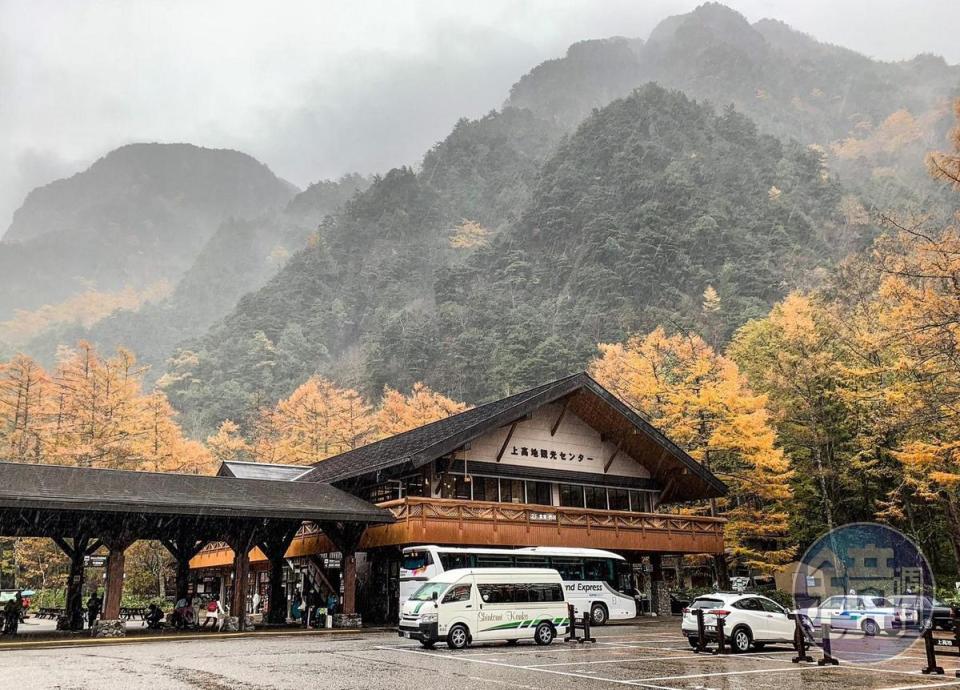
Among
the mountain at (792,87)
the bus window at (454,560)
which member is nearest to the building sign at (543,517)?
the bus window at (454,560)

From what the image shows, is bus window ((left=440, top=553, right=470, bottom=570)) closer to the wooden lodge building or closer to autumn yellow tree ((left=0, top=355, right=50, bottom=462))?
the wooden lodge building

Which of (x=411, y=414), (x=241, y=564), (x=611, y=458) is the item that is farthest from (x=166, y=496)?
(x=411, y=414)

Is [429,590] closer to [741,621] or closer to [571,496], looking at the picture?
[741,621]

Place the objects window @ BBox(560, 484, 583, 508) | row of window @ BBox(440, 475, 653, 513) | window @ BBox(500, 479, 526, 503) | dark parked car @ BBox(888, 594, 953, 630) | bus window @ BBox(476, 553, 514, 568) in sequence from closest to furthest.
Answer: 1. dark parked car @ BBox(888, 594, 953, 630)
2. bus window @ BBox(476, 553, 514, 568)
3. row of window @ BBox(440, 475, 653, 513)
4. window @ BBox(500, 479, 526, 503)
5. window @ BBox(560, 484, 583, 508)

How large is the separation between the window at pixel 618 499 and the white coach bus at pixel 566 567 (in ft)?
13.9

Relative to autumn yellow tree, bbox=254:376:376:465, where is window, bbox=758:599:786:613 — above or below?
below

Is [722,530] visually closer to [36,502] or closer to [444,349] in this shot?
[36,502]

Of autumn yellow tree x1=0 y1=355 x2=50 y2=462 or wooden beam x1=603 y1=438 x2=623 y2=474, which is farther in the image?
autumn yellow tree x1=0 y1=355 x2=50 y2=462

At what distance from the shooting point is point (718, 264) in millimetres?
84188

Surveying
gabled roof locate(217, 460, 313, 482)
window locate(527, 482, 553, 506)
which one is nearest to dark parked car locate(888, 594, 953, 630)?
window locate(527, 482, 553, 506)

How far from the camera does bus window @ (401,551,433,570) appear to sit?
23391 millimetres

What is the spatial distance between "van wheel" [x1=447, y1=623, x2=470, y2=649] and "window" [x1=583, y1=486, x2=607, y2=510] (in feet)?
49.0

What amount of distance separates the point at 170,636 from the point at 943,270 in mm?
23772

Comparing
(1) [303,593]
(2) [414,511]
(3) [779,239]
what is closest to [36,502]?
(2) [414,511]
